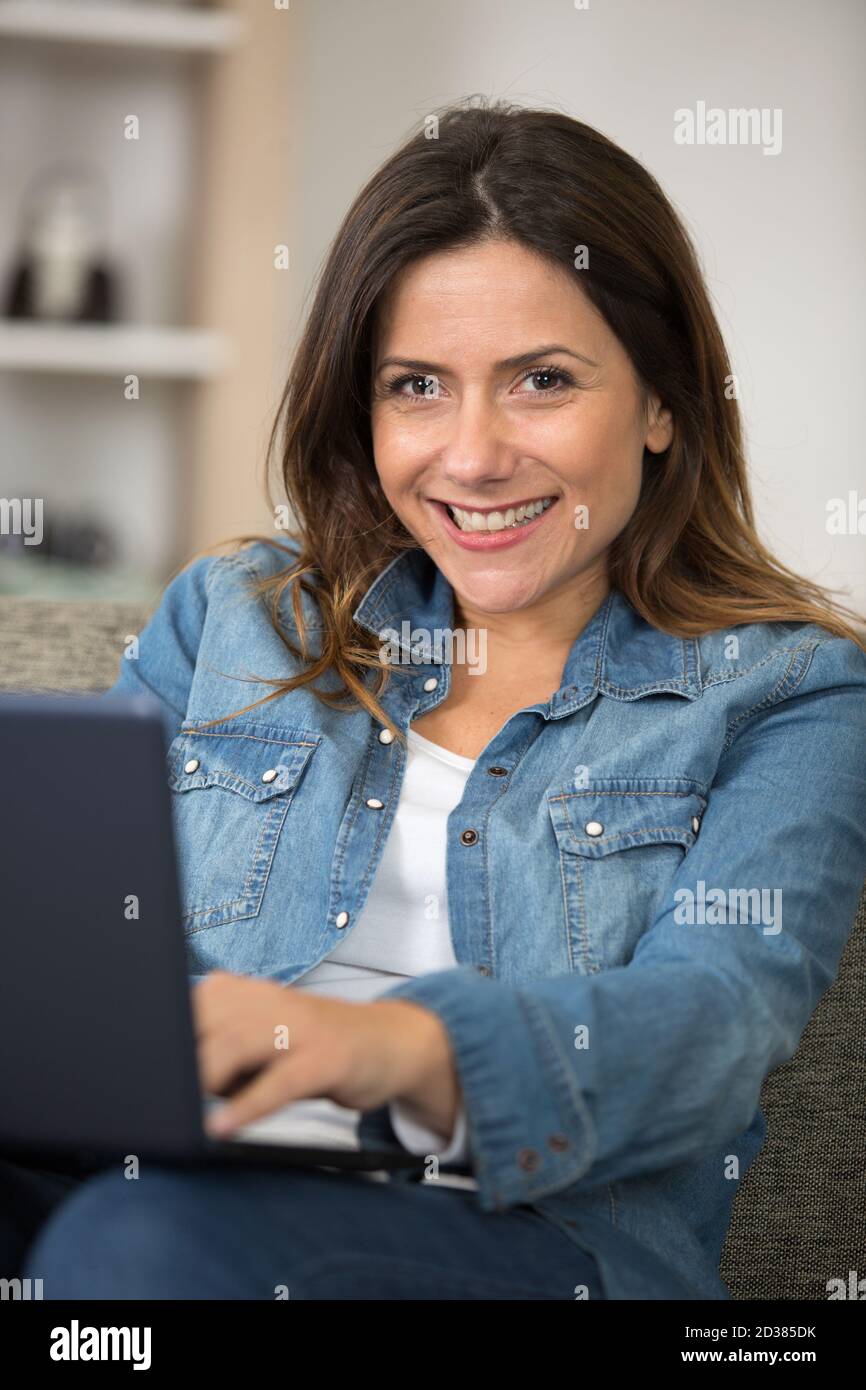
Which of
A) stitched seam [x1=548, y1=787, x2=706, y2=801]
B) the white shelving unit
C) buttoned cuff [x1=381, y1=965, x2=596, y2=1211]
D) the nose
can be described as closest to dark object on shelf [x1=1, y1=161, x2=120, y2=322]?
the white shelving unit

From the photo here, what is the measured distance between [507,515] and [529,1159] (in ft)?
2.03

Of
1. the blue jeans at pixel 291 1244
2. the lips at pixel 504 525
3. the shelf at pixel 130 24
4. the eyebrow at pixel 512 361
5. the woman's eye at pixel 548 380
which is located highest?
the shelf at pixel 130 24

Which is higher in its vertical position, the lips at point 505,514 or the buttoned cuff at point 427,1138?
the lips at point 505,514

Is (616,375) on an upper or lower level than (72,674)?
upper

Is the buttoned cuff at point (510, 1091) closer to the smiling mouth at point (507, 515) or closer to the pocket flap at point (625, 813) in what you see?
the pocket flap at point (625, 813)

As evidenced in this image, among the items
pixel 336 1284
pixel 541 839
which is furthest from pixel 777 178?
pixel 336 1284

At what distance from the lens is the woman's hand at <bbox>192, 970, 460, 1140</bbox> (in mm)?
Answer: 757

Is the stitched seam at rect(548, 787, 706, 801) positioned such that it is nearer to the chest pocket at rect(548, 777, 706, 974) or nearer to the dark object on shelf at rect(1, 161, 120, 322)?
the chest pocket at rect(548, 777, 706, 974)

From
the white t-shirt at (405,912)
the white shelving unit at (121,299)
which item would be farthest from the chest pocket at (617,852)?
the white shelving unit at (121,299)

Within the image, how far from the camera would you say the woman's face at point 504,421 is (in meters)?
1.26

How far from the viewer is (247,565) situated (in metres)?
1.45

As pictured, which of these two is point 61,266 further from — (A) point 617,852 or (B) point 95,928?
(B) point 95,928
